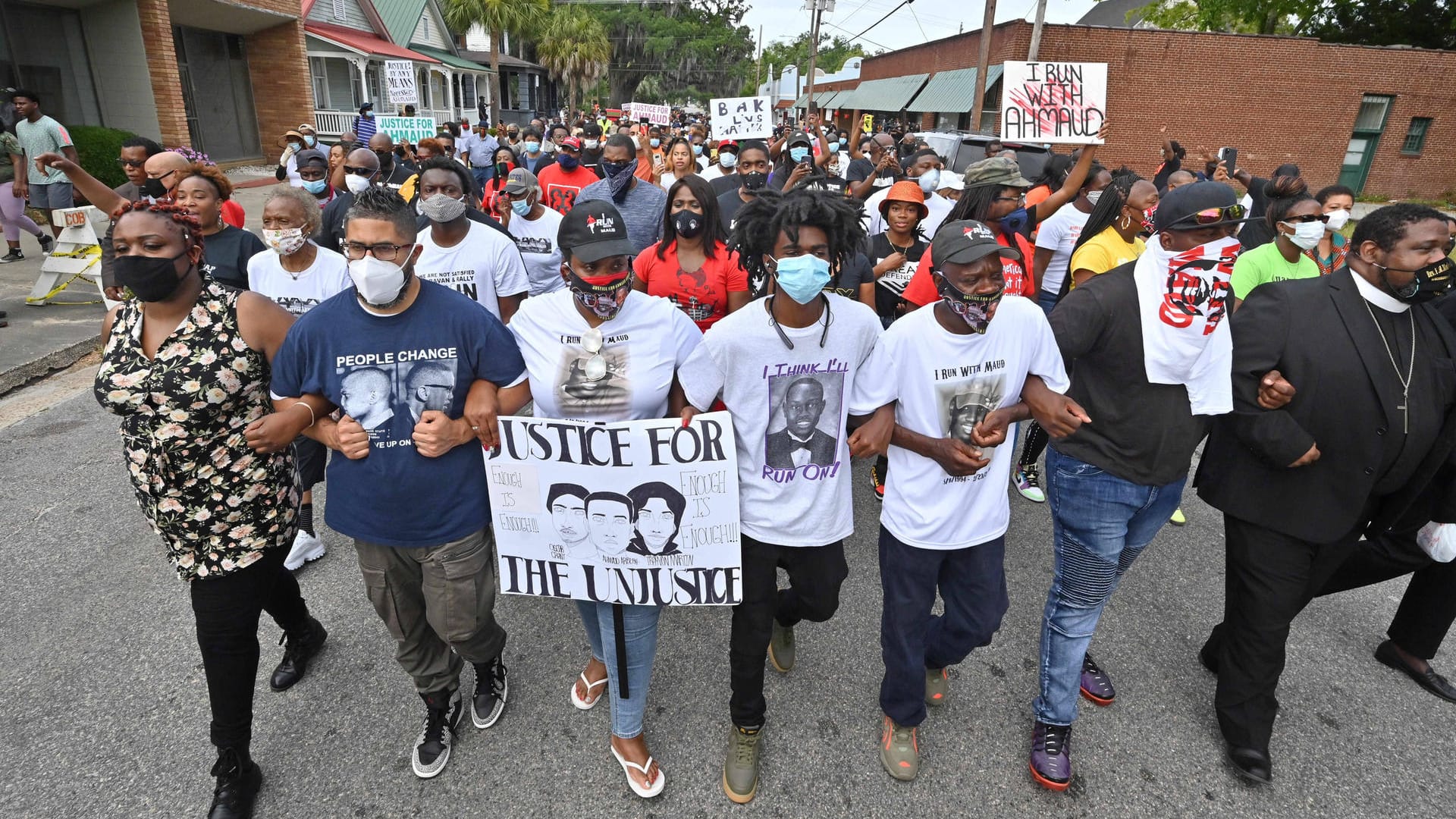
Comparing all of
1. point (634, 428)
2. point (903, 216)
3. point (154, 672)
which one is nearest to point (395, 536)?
point (634, 428)

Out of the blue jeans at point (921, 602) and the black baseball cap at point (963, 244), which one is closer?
the black baseball cap at point (963, 244)

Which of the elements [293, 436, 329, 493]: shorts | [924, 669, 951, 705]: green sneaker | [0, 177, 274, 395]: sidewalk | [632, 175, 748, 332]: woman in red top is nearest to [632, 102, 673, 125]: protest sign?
[0, 177, 274, 395]: sidewalk

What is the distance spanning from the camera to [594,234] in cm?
257

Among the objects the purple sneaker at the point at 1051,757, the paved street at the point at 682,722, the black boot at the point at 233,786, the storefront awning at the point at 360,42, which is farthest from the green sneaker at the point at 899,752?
the storefront awning at the point at 360,42

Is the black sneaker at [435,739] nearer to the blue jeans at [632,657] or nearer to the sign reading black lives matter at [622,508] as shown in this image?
the sign reading black lives matter at [622,508]

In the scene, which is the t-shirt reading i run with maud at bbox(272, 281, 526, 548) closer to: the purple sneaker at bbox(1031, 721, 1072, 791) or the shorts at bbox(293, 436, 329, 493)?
the shorts at bbox(293, 436, 329, 493)

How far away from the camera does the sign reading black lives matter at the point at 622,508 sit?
8.27 ft

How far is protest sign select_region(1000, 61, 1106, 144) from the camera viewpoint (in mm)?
7523

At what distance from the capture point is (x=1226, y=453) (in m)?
3.01

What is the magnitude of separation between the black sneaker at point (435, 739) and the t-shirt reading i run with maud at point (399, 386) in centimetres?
71

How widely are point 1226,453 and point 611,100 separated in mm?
76879

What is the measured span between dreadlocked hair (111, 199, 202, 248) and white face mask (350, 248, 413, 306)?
1.95ft

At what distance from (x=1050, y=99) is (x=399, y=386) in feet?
24.5

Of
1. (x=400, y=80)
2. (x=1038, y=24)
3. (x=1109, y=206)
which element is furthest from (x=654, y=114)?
(x=1109, y=206)
